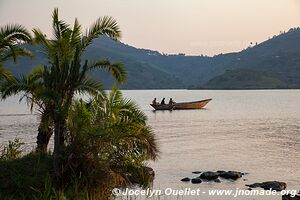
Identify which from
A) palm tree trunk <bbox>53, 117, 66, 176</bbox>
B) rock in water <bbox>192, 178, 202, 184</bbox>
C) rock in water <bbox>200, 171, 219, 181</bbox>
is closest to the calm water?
rock in water <bbox>192, 178, 202, 184</bbox>

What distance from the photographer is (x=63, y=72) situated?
15383 mm

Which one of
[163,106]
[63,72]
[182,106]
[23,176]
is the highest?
[63,72]

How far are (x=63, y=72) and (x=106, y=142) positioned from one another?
9.46 ft

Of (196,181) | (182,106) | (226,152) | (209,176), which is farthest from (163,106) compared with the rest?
(196,181)

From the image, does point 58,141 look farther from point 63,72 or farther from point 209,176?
point 209,176

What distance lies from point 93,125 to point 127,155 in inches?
60.7

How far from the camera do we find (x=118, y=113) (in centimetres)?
1648

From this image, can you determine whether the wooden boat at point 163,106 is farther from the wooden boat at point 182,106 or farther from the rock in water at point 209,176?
the rock in water at point 209,176

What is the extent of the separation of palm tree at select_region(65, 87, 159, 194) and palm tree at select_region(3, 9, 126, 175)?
442 millimetres

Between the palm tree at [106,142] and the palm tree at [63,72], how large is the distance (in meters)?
0.44

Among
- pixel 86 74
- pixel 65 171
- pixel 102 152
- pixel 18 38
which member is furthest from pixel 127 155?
pixel 18 38

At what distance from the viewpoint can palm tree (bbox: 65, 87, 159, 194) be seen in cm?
1455

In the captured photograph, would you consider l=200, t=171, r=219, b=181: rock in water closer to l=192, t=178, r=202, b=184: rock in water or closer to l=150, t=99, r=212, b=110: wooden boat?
l=192, t=178, r=202, b=184: rock in water

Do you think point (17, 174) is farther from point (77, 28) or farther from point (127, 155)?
point (77, 28)
